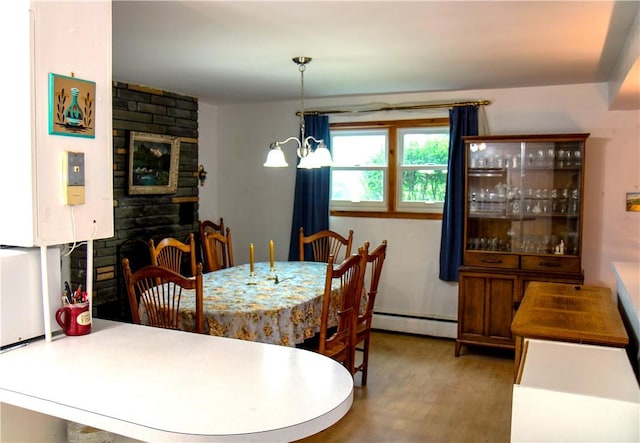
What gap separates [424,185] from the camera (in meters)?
5.28

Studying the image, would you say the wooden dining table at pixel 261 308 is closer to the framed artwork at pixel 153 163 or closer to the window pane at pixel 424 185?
the framed artwork at pixel 153 163

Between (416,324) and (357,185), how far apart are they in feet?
4.92

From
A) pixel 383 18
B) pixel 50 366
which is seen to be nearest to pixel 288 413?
pixel 50 366

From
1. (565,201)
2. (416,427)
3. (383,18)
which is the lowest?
(416,427)

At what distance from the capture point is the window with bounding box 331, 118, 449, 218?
523cm

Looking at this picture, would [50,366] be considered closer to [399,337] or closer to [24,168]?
[24,168]

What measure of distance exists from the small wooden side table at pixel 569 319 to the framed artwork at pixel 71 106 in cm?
191

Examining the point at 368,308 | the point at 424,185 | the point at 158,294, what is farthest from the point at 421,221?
the point at 158,294

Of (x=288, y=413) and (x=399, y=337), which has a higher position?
(x=288, y=413)

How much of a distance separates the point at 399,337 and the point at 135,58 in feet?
11.1

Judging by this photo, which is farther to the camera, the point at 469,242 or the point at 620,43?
the point at 469,242

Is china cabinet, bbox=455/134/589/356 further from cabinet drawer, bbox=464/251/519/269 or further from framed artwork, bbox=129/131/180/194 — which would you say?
framed artwork, bbox=129/131/180/194

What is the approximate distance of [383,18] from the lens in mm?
2826

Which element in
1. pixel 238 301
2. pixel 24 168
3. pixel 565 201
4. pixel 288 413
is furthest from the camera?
pixel 565 201
